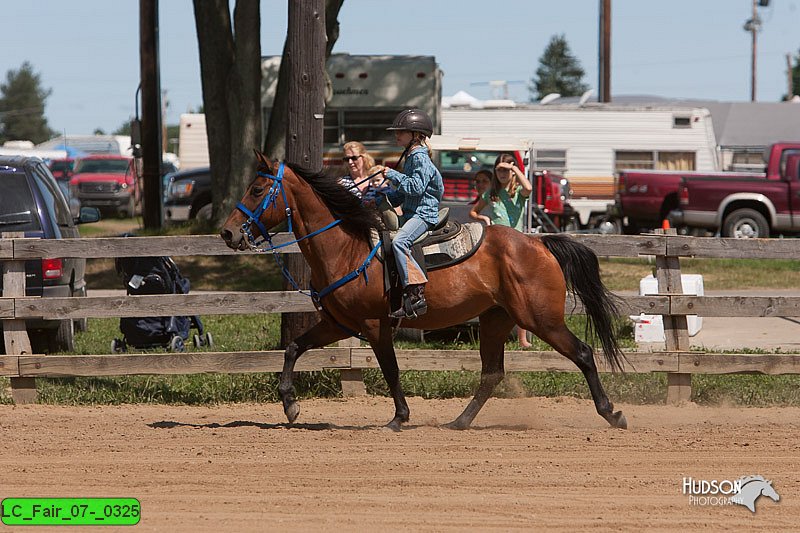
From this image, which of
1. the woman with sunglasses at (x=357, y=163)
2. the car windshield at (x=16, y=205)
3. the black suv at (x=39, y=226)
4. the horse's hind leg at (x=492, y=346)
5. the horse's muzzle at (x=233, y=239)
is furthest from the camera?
the car windshield at (x=16, y=205)

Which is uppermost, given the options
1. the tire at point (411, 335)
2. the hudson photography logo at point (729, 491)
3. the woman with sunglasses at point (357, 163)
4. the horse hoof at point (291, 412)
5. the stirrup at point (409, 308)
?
the woman with sunglasses at point (357, 163)

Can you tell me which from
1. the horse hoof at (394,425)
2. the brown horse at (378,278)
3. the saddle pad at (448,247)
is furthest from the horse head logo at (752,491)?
the saddle pad at (448,247)

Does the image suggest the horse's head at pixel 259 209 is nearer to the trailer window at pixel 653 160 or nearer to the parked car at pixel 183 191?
the parked car at pixel 183 191

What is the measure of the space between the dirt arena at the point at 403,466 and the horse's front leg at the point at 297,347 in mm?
176

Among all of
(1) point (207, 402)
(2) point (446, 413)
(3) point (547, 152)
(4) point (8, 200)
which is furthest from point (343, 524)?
(3) point (547, 152)

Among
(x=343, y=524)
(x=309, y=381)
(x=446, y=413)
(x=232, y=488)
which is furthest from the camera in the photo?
(x=309, y=381)

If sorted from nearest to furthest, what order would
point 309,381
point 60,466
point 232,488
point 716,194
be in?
1. point 232,488
2. point 60,466
3. point 309,381
4. point 716,194

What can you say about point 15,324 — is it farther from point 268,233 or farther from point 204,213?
point 204,213

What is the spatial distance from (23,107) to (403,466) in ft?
427

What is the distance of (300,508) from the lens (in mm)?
5902

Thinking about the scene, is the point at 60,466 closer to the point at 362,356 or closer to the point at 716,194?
the point at 362,356

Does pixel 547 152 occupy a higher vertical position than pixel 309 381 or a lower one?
higher

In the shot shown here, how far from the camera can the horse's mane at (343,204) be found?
8.25 meters

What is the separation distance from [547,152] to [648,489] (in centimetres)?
2316
